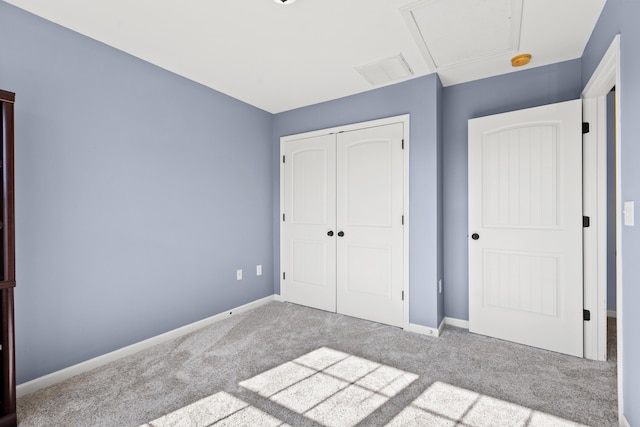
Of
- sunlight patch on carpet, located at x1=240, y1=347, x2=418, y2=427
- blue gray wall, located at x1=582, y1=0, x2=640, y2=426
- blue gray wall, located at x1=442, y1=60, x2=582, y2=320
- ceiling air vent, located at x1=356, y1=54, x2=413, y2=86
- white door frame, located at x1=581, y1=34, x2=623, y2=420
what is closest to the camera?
blue gray wall, located at x1=582, y1=0, x2=640, y2=426

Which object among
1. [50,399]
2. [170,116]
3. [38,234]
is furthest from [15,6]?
[50,399]

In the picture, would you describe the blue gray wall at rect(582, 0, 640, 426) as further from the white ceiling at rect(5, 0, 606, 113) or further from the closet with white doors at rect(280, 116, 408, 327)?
the closet with white doors at rect(280, 116, 408, 327)

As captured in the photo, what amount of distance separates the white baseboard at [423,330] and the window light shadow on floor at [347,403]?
0.77 metres

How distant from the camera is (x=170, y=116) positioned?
2766 mm

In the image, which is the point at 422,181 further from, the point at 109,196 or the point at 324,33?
the point at 109,196

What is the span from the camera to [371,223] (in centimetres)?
323

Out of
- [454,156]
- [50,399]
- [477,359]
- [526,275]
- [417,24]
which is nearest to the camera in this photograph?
[50,399]

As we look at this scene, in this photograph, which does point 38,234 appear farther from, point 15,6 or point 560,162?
point 560,162

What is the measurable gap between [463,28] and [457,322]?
8.35 feet

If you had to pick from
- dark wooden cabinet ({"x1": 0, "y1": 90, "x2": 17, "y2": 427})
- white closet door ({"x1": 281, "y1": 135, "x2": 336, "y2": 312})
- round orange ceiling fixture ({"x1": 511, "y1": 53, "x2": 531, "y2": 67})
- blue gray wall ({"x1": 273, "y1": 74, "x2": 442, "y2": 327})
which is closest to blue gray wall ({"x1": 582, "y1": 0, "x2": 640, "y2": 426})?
round orange ceiling fixture ({"x1": 511, "y1": 53, "x2": 531, "y2": 67})

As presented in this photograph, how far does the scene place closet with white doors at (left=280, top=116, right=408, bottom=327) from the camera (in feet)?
10.1

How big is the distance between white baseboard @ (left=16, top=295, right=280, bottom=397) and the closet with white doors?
99cm

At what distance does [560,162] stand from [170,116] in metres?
3.31

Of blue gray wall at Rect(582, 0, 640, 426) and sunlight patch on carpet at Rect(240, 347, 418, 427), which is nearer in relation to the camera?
blue gray wall at Rect(582, 0, 640, 426)
